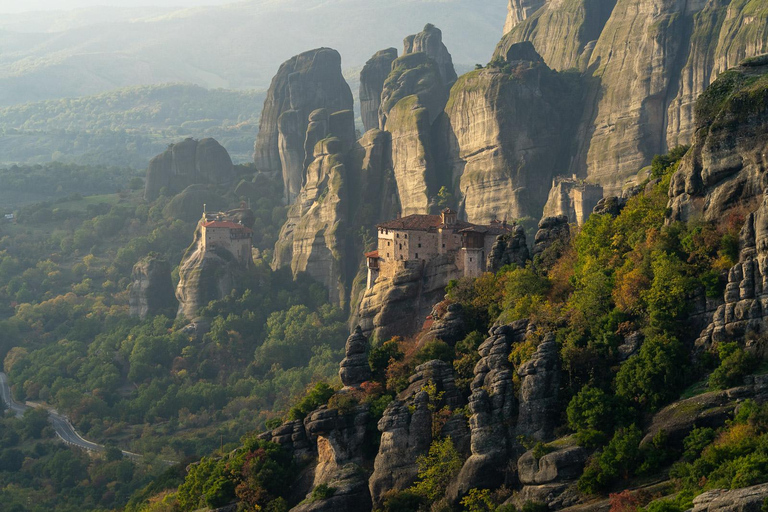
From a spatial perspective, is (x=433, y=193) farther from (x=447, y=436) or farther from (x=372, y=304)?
(x=447, y=436)

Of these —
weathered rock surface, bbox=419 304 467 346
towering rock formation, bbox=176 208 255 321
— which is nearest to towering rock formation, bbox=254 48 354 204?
towering rock formation, bbox=176 208 255 321

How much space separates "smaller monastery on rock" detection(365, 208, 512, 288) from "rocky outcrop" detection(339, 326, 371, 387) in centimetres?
1658

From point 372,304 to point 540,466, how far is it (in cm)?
3751

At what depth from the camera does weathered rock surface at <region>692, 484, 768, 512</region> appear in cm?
4362

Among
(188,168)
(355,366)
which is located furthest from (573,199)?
(188,168)

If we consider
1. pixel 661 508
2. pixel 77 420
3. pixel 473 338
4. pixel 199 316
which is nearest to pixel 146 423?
pixel 77 420

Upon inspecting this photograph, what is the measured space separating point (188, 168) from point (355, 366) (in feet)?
345

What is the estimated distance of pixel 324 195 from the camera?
464 feet

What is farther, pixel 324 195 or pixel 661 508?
pixel 324 195

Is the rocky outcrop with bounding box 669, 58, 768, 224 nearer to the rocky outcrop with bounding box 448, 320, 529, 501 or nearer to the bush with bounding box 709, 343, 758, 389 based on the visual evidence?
the bush with bounding box 709, 343, 758, 389

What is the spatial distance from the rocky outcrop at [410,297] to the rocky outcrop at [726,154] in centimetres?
2729

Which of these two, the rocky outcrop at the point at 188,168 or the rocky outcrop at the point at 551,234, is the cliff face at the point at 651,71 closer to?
the rocky outcrop at the point at 551,234

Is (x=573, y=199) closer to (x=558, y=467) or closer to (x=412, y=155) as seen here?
(x=412, y=155)

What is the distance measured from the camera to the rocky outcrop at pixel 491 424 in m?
58.0
